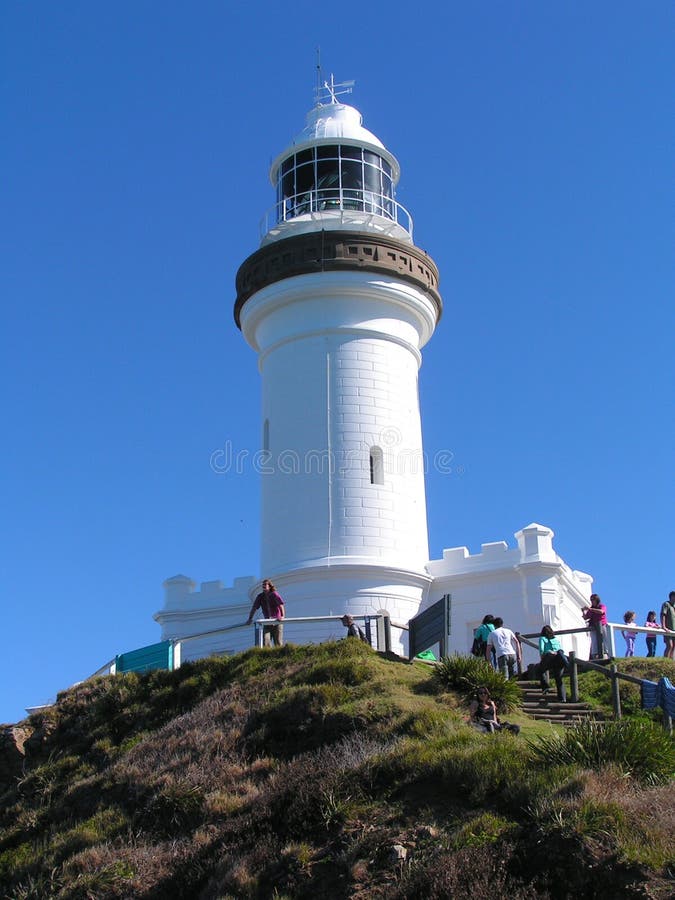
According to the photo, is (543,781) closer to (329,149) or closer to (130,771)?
(130,771)

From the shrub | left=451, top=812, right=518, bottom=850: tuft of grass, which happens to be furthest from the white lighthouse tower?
left=451, top=812, right=518, bottom=850: tuft of grass

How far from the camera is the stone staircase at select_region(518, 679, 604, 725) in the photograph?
18422 millimetres

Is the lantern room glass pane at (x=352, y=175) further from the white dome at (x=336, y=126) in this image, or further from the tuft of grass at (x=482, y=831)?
the tuft of grass at (x=482, y=831)

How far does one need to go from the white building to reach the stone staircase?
581 centimetres

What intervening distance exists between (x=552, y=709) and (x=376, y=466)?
993cm

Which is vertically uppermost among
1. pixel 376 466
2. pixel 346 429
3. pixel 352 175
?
pixel 352 175

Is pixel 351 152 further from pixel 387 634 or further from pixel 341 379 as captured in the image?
pixel 387 634

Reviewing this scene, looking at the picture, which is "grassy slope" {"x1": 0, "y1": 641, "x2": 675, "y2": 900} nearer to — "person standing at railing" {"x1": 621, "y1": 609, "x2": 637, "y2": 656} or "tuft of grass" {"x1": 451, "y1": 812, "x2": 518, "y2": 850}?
"tuft of grass" {"x1": 451, "y1": 812, "x2": 518, "y2": 850}

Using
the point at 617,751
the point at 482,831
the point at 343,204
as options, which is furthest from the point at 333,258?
the point at 482,831

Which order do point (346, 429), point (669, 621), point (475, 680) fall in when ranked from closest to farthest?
point (475, 680) → point (669, 621) → point (346, 429)

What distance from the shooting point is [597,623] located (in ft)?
74.0

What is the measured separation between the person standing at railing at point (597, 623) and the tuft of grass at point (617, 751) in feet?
25.2

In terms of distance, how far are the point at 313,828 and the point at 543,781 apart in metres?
2.78

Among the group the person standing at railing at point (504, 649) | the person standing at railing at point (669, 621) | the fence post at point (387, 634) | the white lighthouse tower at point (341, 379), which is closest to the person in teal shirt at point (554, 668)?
the person standing at railing at point (504, 649)
